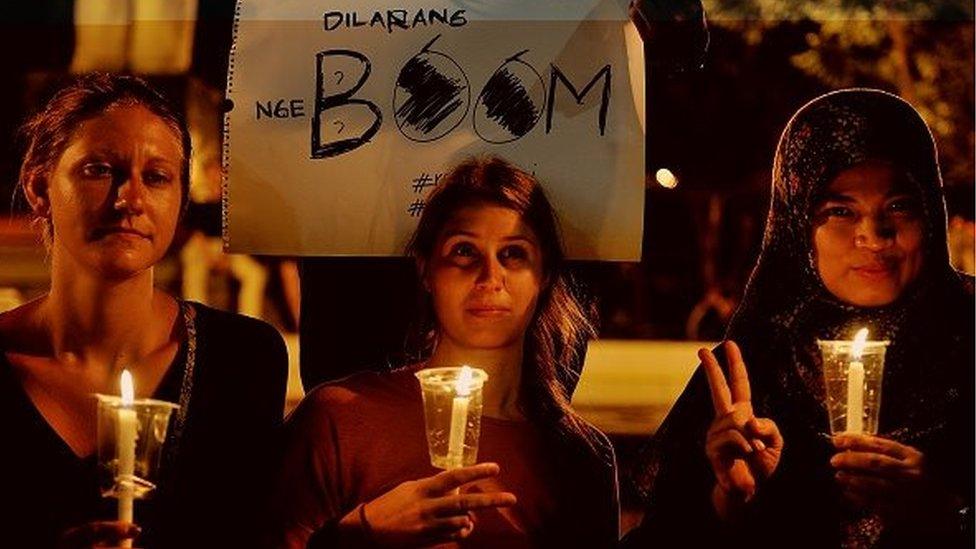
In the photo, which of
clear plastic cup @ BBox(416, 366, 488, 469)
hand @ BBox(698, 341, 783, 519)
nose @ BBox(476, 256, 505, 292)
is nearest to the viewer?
clear plastic cup @ BBox(416, 366, 488, 469)

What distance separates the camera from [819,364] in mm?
4105

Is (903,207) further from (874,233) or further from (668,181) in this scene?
(668,181)

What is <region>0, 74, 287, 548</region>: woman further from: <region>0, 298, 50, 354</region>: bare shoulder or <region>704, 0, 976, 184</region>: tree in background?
<region>704, 0, 976, 184</region>: tree in background

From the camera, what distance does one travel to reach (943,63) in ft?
14.1

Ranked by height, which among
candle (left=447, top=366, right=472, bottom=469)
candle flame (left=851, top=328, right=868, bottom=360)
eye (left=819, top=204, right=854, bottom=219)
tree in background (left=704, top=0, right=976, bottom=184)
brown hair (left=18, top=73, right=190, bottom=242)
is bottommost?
candle (left=447, top=366, right=472, bottom=469)

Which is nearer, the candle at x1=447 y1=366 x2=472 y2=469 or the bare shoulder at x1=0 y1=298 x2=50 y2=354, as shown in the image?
the candle at x1=447 y1=366 x2=472 y2=469

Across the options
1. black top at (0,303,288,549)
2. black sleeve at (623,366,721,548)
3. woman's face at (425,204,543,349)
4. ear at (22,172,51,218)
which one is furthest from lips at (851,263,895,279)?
ear at (22,172,51,218)

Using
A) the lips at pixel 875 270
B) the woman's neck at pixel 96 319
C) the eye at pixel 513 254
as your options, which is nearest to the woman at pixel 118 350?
the woman's neck at pixel 96 319

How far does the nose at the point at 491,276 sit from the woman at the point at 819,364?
0.58m

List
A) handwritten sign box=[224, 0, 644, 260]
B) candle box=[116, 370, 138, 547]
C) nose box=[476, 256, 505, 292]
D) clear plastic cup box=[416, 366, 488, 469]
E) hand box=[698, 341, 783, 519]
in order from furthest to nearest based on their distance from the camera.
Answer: handwritten sign box=[224, 0, 644, 260]
nose box=[476, 256, 505, 292]
hand box=[698, 341, 783, 519]
clear plastic cup box=[416, 366, 488, 469]
candle box=[116, 370, 138, 547]

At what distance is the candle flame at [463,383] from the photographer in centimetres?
379

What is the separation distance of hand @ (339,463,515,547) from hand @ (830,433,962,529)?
844 mm

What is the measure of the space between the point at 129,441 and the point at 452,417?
77cm

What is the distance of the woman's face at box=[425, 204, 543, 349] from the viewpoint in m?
4.09
